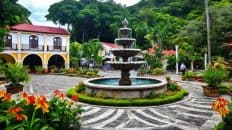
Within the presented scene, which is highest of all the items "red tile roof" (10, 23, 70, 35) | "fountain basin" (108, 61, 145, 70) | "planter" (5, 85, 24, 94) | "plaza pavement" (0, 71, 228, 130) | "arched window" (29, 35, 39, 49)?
"red tile roof" (10, 23, 70, 35)

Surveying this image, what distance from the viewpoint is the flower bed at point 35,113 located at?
6910 mm

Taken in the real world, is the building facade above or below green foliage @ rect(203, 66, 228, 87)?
above

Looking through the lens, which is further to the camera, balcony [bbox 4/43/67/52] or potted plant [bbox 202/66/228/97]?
balcony [bbox 4/43/67/52]

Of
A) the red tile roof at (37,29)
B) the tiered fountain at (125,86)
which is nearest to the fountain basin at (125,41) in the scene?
the tiered fountain at (125,86)

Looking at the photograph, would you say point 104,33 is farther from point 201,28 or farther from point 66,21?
point 201,28

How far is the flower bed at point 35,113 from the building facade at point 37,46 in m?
27.2

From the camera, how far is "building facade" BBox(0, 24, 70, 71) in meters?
35.1

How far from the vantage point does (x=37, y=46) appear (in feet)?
122

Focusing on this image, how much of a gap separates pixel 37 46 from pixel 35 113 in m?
30.7

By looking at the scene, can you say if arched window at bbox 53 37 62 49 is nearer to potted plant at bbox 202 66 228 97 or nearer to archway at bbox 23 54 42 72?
archway at bbox 23 54 42 72

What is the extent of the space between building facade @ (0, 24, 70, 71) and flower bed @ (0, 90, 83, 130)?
27194mm

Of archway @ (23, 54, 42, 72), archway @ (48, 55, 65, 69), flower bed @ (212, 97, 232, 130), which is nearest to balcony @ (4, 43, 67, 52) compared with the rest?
archway @ (23, 54, 42, 72)

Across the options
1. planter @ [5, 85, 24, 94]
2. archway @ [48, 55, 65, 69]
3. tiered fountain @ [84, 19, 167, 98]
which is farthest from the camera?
archway @ [48, 55, 65, 69]

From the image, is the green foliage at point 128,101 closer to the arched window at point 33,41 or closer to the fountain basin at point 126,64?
the fountain basin at point 126,64
